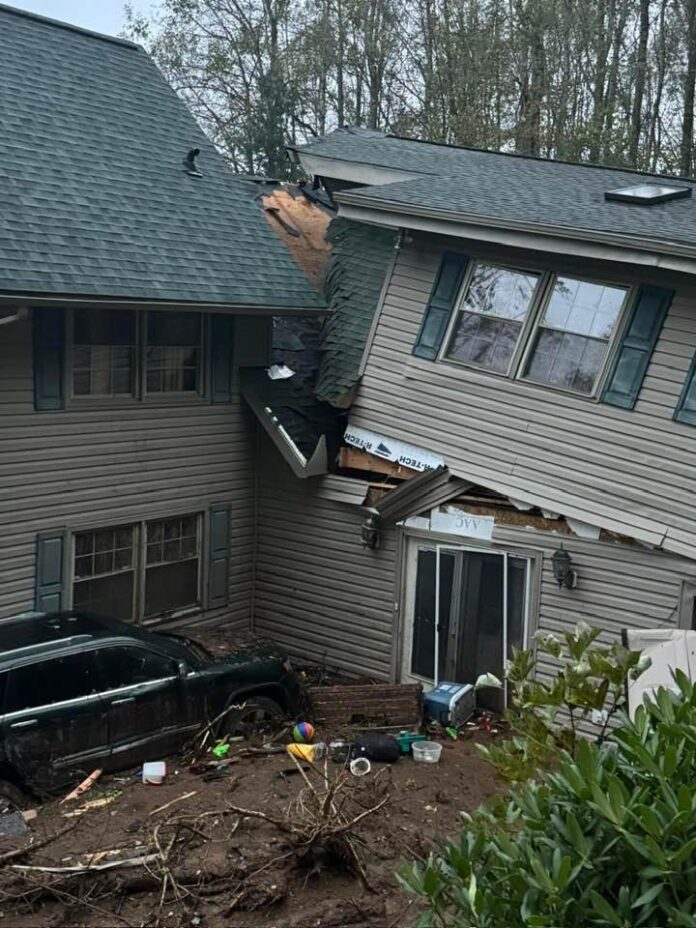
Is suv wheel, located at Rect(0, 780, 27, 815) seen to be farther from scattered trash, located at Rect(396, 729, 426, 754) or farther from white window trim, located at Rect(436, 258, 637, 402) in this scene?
white window trim, located at Rect(436, 258, 637, 402)

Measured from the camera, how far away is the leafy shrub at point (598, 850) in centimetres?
385

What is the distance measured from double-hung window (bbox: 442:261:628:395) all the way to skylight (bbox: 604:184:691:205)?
6.26 feet

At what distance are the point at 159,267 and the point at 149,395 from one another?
1.54 m

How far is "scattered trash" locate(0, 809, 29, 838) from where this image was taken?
7934 millimetres

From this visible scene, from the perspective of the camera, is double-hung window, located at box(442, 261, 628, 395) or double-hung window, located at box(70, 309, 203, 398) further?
double-hung window, located at box(70, 309, 203, 398)

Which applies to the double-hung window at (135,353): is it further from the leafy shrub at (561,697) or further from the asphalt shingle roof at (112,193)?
the leafy shrub at (561,697)

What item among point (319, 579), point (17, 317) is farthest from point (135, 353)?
point (319, 579)

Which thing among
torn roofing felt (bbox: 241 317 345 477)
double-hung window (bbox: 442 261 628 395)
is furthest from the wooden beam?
double-hung window (bbox: 442 261 628 395)

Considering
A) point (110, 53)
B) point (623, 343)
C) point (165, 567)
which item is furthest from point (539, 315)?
point (110, 53)

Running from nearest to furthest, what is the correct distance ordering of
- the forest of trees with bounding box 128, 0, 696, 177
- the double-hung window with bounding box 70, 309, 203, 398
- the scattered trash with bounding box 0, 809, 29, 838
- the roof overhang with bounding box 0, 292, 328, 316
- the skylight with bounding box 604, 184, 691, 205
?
the scattered trash with bounding box 0, 809, 29, 838 < the roof overhang with bounding box 0, 292, 328, 316 < the double-hung window with bounding box 70, 309, 203, 398 < the skylight with bounding box 604, 184, 691, 205 < the forest of trees with bounding box 128, 0, 696, 177

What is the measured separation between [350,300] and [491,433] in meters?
3.03

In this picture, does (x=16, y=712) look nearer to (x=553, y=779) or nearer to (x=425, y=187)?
(x=553, y=779)

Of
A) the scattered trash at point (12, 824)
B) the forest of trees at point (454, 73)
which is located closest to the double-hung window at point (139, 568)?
the scattered trash at point (12, 824)

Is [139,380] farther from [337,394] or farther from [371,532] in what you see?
[371,532]
